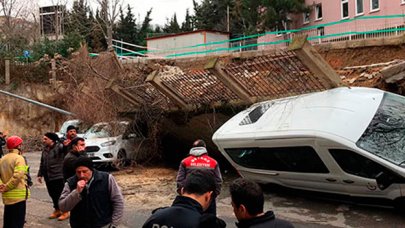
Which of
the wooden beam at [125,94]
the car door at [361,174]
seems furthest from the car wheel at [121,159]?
the car door at [361,174]

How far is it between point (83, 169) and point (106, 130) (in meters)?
11.3

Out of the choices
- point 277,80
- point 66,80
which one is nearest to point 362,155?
point 277,80

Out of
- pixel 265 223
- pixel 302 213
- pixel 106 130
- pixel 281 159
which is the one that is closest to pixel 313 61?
pixel 281 159

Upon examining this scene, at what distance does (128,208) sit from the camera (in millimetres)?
8844

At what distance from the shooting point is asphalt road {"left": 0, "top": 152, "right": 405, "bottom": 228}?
7.14 meters

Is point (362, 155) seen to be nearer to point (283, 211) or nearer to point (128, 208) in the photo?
point (283, 211)

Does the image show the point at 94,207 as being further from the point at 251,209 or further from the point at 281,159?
the point at 281,159

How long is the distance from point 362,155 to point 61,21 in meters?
46.6

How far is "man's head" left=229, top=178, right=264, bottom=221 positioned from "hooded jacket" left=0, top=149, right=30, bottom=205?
4.13 m

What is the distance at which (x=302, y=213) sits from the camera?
791cm

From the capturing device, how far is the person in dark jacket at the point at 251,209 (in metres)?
2.51

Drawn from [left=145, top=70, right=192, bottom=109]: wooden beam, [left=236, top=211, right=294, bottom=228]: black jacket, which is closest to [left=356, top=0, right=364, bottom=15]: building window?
[left=145, top=70, right=192, bottom=109]: wooden beam

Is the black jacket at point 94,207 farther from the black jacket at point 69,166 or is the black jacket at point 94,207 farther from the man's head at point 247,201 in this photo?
the man's head at point 247,201

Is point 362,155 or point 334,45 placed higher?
point 334,45
